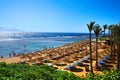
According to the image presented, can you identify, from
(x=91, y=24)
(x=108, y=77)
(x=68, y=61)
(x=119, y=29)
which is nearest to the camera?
(x=108, y=77)

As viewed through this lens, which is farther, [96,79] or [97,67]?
[97,67]

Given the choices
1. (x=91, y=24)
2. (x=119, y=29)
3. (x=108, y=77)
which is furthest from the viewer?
(x=119, y=29)

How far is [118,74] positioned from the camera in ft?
25.4

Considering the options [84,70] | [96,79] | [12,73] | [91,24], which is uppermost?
[91,24]

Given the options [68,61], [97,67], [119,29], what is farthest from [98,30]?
[68,61]

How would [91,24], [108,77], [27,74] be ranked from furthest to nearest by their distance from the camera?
[91,24], [27,74], [108,77]

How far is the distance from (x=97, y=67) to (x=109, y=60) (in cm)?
770

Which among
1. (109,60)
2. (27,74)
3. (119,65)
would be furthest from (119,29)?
(27,74)

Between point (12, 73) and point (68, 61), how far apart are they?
2298 centimetres

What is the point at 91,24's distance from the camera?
29625 mm

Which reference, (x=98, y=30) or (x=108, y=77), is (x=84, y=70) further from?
(x=108, y=77)

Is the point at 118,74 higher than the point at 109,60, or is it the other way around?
the point at 118,74

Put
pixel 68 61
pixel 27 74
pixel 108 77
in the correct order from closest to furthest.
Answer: pixel 108 77
pixel 27 74
pixel 68 61

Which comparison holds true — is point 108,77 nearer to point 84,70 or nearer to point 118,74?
point 118,74
